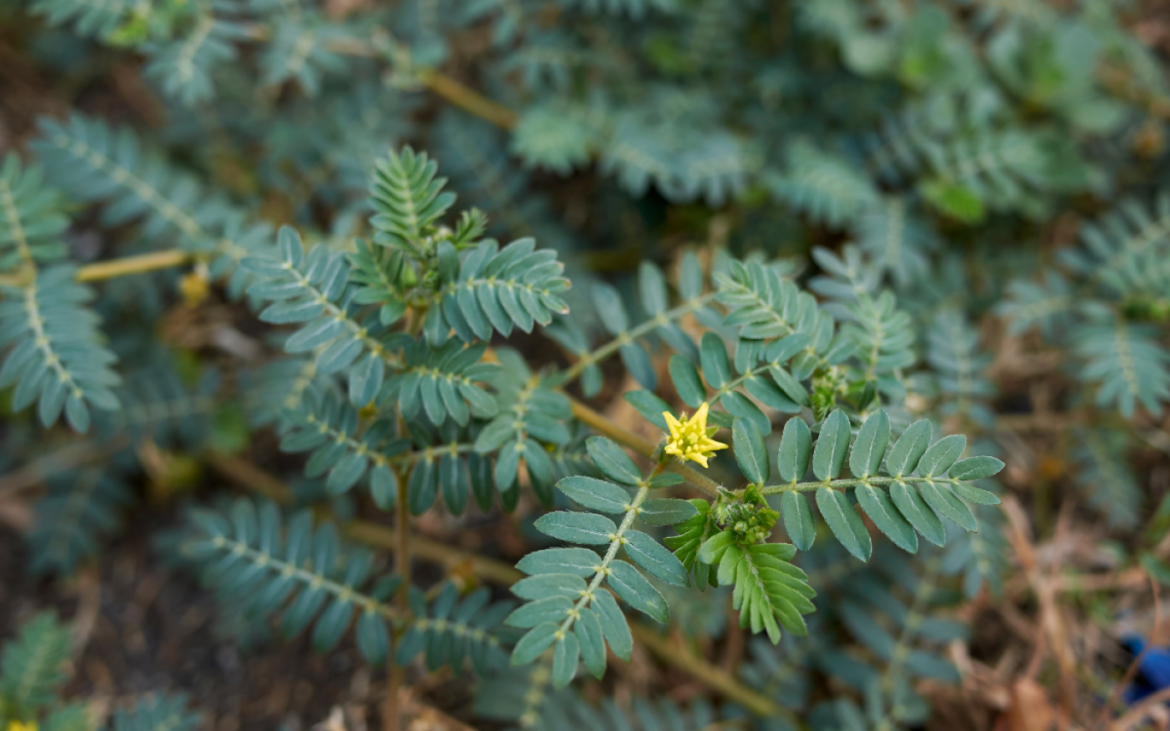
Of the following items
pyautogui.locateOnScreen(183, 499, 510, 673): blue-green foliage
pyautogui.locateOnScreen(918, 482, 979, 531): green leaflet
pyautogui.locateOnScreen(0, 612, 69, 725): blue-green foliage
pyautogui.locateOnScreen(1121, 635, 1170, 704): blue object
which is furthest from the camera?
pyautogui.locateOnScreen(1121, 635, 1170, 704): blue object

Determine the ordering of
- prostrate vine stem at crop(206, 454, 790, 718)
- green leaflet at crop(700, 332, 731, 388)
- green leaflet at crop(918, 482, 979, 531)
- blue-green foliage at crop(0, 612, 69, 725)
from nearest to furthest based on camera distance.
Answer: green leaflet at crop(918, 482, 979, 531)
green leaflet at crop(700, 332, 731, 388)
blue-green foliage at crop(0, 612, 69, 725)
prostrate vine stem at crop(206, 454, 790, 718)

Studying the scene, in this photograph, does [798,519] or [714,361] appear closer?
[798,519]

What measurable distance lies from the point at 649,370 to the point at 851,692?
1.21 metres

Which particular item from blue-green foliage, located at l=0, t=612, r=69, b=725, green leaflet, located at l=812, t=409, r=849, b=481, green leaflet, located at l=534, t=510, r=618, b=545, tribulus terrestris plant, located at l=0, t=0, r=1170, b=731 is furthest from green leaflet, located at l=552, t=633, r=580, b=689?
blue-green foliage, located at l=0, t=612, r=69, b=725

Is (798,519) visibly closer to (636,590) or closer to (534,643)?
(636,590)

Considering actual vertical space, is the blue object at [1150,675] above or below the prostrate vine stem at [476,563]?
above

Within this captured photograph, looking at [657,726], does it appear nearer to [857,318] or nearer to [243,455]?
[857,318]

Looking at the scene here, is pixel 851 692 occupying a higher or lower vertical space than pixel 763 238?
lower

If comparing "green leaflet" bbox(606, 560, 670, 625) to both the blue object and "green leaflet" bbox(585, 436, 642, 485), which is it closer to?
"green leaflet" bbox(585, 436, 642, 485)

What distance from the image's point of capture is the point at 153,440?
254 cm

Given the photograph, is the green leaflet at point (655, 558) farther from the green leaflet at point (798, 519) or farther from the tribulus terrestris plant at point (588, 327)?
the green leaflet at point (798, 519)

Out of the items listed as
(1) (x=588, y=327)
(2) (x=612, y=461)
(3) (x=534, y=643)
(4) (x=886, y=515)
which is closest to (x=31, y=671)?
(3) (x=534, y=643)

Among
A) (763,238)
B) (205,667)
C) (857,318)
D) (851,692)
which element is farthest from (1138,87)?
(205,667)

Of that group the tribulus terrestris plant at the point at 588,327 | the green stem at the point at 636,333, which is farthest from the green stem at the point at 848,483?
the green stem at the point at 636,333
